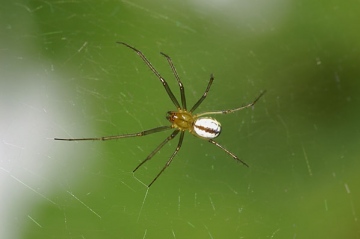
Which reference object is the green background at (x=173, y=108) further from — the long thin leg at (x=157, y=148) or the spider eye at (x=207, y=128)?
the spider eye at (x=207, y=128)

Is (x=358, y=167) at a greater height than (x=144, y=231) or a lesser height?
greater

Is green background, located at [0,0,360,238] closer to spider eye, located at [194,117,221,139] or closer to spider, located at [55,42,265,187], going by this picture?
spider, located at [55,42,265,187]

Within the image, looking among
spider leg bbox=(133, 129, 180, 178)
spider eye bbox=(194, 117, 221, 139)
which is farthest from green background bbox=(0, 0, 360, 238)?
spider eye bbox=(194, 117, 221, 139)

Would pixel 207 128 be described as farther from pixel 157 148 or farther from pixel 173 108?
pixel 173 108

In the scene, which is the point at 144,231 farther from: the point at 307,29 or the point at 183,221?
the point at 307,29

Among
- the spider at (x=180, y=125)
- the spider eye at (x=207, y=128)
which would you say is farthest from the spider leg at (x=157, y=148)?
the spider eye at (x=207, y=128)

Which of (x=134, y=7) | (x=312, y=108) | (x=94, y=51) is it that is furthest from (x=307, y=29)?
(x=94, y=51)
